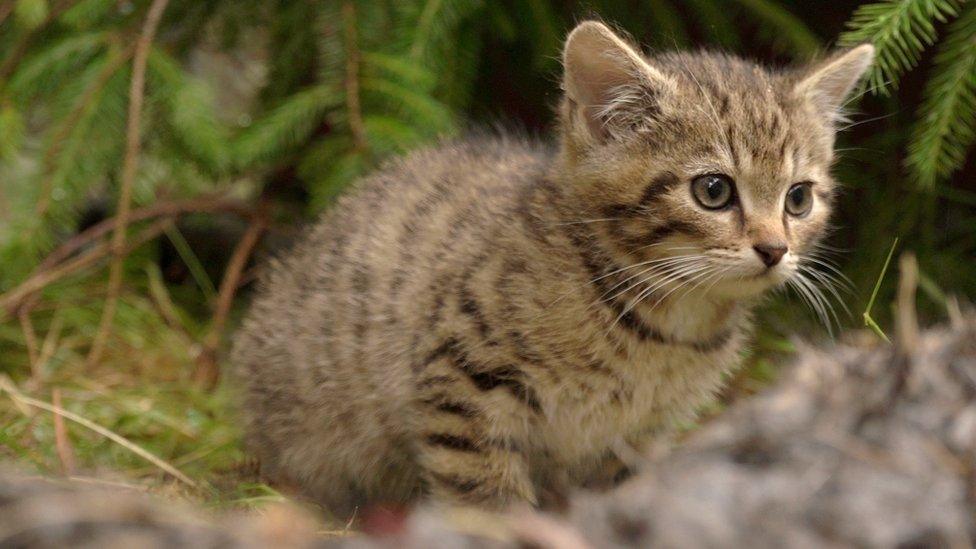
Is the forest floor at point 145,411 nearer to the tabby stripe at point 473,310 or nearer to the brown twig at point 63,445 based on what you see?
the brown twig at point 63,445

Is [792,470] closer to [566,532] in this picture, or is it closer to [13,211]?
[566,532]

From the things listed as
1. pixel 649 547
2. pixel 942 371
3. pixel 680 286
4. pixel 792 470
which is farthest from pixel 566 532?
pixel 680 286

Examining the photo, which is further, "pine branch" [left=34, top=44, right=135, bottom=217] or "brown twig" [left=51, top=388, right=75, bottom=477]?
"pine branch" [left=34, top=44, right=135, bottom=217]

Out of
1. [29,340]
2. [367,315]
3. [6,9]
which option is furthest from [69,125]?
[367,315]

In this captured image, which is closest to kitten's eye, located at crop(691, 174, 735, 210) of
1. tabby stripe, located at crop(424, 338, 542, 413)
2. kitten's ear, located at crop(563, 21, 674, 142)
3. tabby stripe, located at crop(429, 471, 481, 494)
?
kitten's ear, located at crop(563, 21, 674, 142)

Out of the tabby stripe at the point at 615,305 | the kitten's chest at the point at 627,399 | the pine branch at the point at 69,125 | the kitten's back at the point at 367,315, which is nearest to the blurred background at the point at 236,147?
the pine branch at the point at 69,125

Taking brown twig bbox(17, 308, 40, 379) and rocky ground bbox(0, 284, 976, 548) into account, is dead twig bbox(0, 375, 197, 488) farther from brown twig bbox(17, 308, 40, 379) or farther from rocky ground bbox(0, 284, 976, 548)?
rocky ground bbox(0, 284, 976, 548)

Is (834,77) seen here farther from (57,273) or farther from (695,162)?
(57,273)
